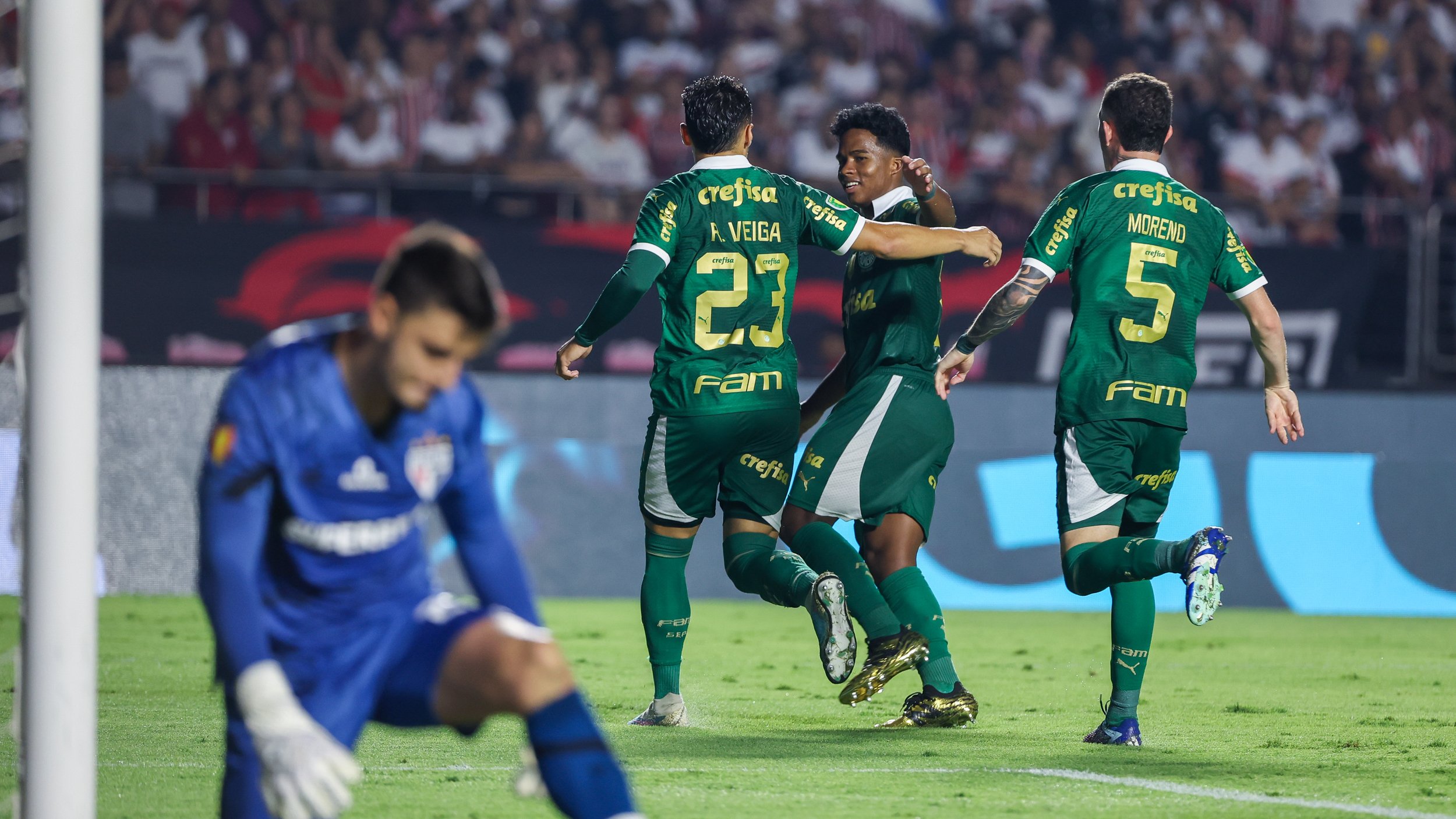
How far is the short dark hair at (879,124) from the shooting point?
20.7 ft

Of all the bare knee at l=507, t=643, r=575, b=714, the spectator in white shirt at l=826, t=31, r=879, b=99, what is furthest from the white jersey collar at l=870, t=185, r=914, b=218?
the spectator in white shirt at l=826, t=31, r=879, b=99

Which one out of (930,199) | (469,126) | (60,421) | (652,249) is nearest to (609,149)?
(469,126)

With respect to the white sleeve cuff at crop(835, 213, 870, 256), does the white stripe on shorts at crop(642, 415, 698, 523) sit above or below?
below

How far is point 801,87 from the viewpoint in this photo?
14.2 m

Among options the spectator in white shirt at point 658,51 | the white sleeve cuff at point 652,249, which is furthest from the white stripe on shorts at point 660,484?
the spectator in white shirt at point 658,51

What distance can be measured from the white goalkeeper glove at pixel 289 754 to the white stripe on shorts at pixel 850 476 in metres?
3.47

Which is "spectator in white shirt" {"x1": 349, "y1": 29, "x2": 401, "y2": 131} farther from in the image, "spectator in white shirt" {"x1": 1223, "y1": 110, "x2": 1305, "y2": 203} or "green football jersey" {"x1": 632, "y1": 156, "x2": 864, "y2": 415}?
"green football jersey" {"x1": 632, "y1": 156, "x2": 864, "y2": 415}

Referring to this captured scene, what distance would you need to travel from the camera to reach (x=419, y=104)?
13.3m

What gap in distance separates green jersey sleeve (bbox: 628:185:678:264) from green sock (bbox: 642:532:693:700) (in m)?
1.01

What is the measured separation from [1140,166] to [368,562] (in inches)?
139

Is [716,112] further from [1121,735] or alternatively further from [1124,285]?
[1121,735]

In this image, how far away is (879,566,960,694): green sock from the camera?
19.8 ft

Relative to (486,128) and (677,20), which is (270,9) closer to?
(486,128)

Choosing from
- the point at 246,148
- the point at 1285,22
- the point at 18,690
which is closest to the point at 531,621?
the point at 18,690
